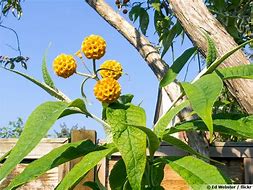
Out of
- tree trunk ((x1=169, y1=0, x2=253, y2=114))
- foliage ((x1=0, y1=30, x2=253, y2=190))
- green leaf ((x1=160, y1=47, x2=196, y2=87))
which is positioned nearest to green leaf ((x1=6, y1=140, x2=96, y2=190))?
foliage ((x1=0, y1=30, x2=253, y2=190))

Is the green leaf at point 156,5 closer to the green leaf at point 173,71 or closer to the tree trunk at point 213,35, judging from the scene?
the tree trunk at point 213,35

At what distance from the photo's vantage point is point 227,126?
1.08m

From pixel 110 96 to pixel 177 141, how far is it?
0.57 ft

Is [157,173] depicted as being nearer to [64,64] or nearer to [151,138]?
[151,138]

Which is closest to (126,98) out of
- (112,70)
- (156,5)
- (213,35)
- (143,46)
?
(112,70)

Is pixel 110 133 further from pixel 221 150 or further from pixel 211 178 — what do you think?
pixel 221 150

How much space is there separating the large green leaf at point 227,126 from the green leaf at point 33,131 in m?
0.26

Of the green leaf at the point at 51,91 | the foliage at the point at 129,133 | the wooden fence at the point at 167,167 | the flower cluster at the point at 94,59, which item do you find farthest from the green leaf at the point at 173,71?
the wooden fence at the point at 167,167

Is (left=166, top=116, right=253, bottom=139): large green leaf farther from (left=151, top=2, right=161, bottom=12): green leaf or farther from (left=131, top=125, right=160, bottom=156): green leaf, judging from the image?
(left=151, top=2, right=161, bottom=12): green leaf

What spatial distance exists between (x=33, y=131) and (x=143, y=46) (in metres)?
1.10

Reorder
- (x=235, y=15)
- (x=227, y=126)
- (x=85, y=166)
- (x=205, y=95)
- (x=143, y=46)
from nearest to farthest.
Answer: (x=205, y=95) < (x=85, y=166) < (x=227, y=126) < (x=143, y=46) < (x=235, y=15)

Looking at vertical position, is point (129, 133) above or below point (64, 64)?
below

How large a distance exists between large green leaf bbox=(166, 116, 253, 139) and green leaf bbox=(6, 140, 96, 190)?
19 cm

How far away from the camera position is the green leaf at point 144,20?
2258 millimetres
